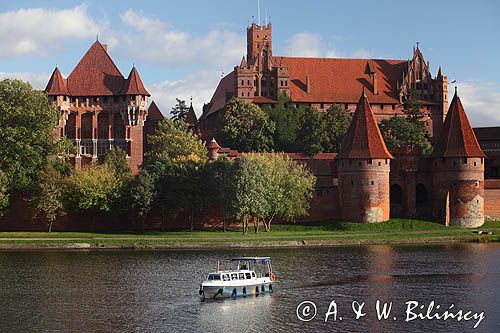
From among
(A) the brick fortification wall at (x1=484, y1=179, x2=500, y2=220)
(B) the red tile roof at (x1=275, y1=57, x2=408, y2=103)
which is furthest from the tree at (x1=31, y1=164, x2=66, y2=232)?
(B) the red tile roof at (x1=275, y1=57, x2=408, y2=103)

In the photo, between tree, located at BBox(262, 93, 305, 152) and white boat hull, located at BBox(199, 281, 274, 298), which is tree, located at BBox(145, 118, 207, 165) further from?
white boat hull, located at BBox(199, 281, 274, 298)

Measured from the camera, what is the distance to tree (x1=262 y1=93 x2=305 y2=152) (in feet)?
326

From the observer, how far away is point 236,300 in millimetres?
45031

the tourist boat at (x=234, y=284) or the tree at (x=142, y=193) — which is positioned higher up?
the tree at (x=142, y=193)

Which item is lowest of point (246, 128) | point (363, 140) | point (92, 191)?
point (92, 191)

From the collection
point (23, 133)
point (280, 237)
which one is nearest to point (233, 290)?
point (280, 237)

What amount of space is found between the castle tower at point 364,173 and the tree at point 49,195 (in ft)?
80.7

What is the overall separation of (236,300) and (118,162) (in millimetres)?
41560

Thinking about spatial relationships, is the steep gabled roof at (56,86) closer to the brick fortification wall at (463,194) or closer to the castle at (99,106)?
the castle at (99,106)

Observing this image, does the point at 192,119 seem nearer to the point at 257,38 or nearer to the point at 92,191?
the point at 257,38

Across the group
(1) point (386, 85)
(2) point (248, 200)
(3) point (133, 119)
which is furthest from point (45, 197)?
(1) point (386, 85)

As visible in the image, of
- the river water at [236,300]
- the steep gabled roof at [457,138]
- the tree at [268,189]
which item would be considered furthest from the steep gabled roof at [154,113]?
the river water at [236,300]

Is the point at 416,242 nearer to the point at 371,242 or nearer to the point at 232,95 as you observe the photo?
the point at 371,242

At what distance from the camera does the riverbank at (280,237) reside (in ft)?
220
